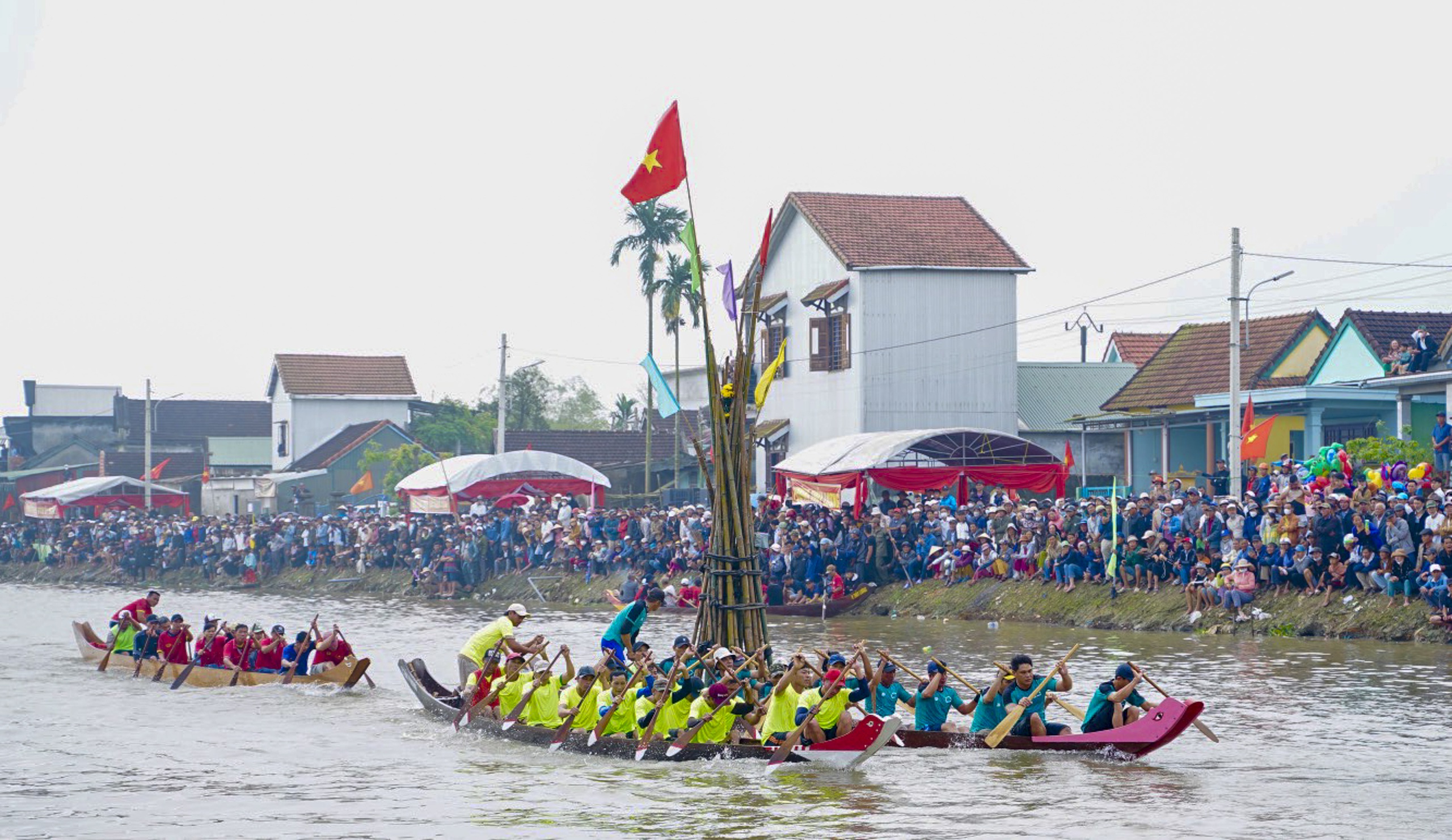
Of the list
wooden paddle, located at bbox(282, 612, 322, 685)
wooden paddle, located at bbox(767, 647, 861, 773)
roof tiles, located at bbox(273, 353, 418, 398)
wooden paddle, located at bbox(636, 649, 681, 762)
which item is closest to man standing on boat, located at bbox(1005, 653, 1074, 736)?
wooden paddle, located at bbox(767, 647, 861, 773)

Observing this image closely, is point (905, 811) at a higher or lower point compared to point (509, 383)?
lower

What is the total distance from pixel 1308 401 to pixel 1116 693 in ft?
62.8

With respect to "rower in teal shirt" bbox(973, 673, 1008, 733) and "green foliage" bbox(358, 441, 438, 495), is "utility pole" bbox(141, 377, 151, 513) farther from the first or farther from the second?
"rower in teal shirt" bbox(973, 673, 1008, 733)

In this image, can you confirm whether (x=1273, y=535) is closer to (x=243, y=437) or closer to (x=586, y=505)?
(x=586, y=505)

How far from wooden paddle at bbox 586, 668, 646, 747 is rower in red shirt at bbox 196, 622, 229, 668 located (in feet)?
33.2

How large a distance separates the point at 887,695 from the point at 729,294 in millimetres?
5024

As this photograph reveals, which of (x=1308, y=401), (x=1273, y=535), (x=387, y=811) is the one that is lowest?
(x=387, y=811)

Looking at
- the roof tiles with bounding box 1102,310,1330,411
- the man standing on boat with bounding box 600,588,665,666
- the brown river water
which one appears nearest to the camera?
the brown river water

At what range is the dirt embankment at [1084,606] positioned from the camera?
24328mm

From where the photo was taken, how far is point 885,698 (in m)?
17.8

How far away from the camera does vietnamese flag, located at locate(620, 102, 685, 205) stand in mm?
18266

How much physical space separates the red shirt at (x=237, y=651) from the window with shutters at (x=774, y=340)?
2286cm

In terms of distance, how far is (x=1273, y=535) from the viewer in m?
25.8

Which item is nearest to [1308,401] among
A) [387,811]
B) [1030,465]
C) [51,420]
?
[1030,465]
